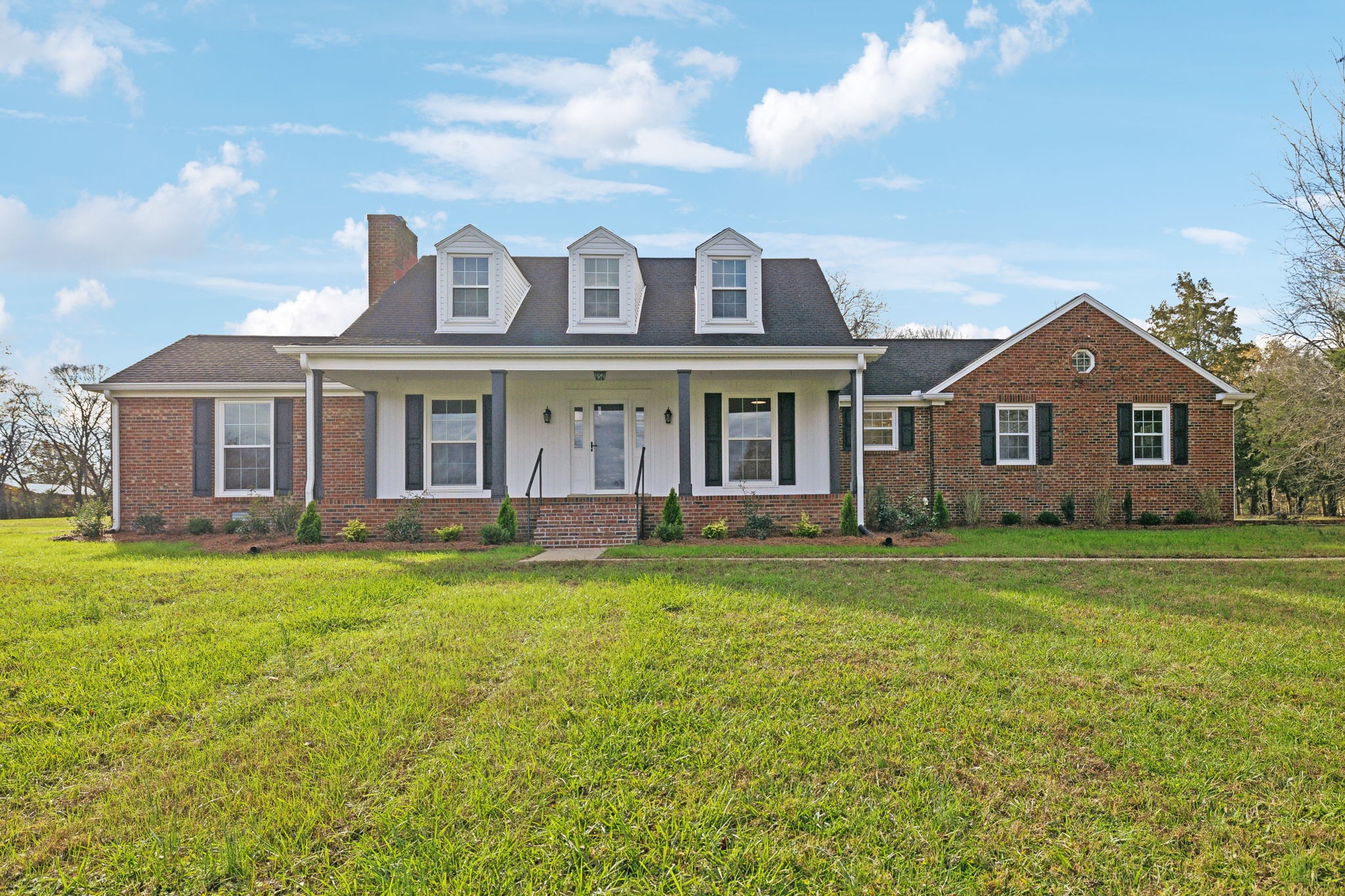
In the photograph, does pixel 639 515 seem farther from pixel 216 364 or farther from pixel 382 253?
pixel 216 364

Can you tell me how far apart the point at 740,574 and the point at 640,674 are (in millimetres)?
3892

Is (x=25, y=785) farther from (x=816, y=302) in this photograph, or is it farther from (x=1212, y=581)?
(x=816, y=302)

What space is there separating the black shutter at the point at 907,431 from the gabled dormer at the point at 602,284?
6904 millimetres

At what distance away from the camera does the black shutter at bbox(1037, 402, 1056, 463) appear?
16328 millimetres

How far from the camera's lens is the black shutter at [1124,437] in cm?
1631

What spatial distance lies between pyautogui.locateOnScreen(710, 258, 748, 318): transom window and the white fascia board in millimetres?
5304

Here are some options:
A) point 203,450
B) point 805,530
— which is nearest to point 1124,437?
point 805,530

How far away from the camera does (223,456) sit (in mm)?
14969

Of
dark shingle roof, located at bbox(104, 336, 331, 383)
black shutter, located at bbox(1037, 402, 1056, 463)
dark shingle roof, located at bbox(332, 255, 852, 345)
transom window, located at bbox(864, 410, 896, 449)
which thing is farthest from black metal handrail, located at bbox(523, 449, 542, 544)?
black shutter, located at bbox(1037, 402, 1056, 463)

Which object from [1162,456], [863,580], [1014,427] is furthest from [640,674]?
[1162,456]

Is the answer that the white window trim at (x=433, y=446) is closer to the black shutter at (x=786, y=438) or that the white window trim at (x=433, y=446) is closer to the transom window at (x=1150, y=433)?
the black shutter at (x=786, y=438)

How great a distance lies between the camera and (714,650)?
4996 mm

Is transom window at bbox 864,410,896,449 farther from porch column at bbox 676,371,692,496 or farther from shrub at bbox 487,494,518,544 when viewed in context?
shrub at bbox 487,494,518,544

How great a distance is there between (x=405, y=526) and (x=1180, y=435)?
17298 millimetres
